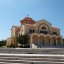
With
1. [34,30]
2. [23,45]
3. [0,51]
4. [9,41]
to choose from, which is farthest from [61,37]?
[0,51]

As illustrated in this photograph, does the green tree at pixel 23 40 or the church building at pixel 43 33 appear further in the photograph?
the church building at pixel 43 33

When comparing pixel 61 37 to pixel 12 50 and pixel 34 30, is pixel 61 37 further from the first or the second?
pixel 12 50

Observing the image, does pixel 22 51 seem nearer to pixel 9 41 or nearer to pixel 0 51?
pixel 0 51

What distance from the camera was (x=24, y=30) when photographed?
55.8 meters

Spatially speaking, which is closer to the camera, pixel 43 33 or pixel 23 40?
pixel 23 40

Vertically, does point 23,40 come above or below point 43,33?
below

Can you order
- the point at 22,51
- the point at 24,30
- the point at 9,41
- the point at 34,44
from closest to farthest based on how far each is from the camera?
the point at 22,51
the point at 34,44
the point at 24,30
the point at 9,41

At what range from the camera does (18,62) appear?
23.9ft

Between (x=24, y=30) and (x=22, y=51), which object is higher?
(x=24, y=30)

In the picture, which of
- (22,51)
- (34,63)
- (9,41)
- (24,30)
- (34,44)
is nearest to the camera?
(34,63)

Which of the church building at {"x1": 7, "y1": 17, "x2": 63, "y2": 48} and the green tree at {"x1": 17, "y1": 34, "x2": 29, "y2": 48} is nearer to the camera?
the green tree at {"x1": 17, "y1": 34, "x2": 29, "y2": 48}

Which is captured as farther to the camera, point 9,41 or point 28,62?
A: point 9,41

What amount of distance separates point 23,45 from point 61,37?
11.7 m

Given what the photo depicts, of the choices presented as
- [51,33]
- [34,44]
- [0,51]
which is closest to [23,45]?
[34,44]
